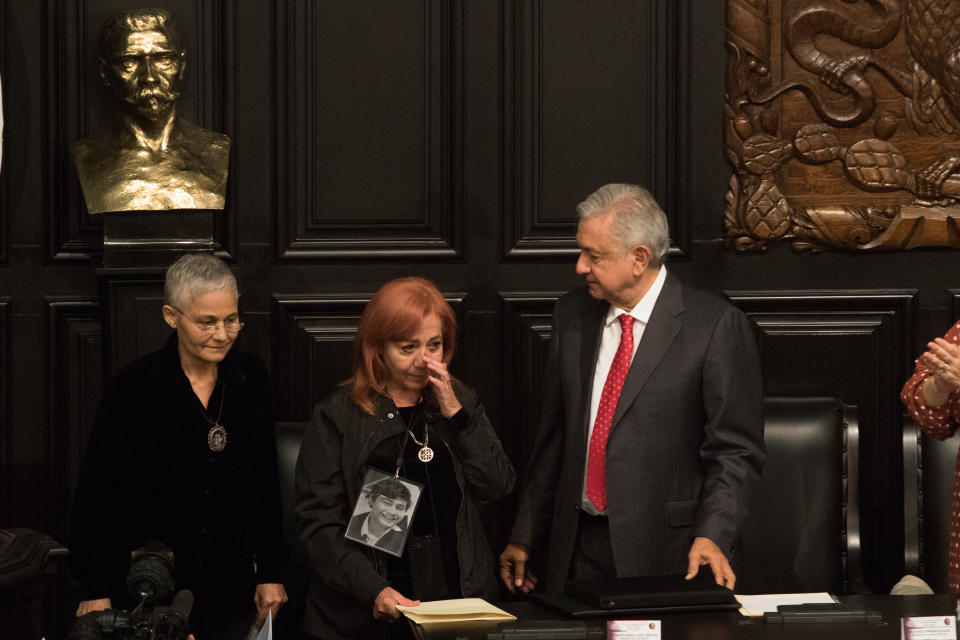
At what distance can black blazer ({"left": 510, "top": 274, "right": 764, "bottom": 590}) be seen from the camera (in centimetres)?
364

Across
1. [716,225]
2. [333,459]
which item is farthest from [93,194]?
[716,225]

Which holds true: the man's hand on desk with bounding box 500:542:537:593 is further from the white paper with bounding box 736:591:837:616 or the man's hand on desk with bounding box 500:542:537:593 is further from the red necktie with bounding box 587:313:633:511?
the white paper with bounding box 736:591:837:616

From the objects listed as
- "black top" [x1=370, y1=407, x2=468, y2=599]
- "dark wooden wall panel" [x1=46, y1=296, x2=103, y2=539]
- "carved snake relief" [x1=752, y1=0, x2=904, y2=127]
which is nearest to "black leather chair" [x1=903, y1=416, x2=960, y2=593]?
"carved snake relief" [x1=752, y1=0, x2=904, y2=127]

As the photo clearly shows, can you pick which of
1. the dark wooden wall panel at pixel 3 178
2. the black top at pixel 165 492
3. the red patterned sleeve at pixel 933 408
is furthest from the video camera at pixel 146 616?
the dark wooden wall panel at pixel 3 178

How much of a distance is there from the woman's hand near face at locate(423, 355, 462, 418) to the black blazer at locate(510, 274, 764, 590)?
0.41m

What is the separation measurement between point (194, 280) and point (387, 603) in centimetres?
115

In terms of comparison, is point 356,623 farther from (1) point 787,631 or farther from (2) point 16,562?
(1) point 787,631

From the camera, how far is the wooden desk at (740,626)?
2.88 m

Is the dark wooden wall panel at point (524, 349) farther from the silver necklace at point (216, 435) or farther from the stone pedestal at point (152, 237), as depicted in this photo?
the silver necklace at point (216, 435)

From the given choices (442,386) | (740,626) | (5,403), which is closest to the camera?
(740,626)

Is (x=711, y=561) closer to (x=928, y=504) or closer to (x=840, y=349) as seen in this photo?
(x=928, y=504)

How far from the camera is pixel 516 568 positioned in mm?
3873

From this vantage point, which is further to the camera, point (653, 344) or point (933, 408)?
point (653, 344)

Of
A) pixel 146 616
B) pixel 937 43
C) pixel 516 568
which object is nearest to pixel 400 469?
pixel 516 568
